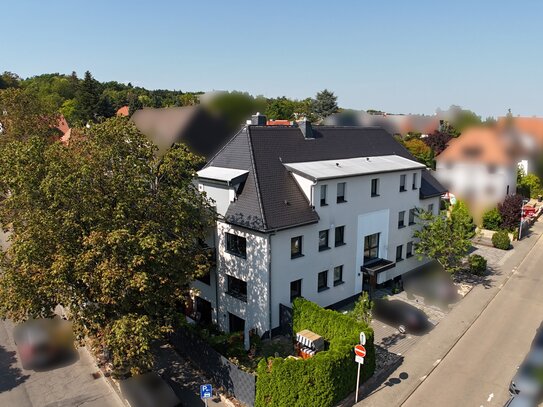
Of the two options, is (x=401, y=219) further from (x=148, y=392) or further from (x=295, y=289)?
(x=148, y=392)

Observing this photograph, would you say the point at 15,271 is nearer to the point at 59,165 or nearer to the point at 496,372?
the point at 59,165

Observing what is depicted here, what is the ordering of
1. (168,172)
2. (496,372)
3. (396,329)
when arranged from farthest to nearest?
(396,329) → (496,372) → (168,172)

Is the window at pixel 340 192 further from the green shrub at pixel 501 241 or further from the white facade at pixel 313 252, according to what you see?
the green shrub at pixel 501 241

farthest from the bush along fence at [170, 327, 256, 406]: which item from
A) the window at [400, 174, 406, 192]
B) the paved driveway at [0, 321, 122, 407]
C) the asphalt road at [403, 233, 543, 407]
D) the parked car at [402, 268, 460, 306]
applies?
the window at [400, 174, 406, 192]

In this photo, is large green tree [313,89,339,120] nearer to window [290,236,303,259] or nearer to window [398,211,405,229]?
window [398,211,405,229]

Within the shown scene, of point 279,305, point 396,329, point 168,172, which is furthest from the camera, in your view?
point 396,329

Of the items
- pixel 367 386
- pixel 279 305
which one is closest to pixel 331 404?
pixel 367 386

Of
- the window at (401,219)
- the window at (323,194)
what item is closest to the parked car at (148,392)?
the window at (323,194)
